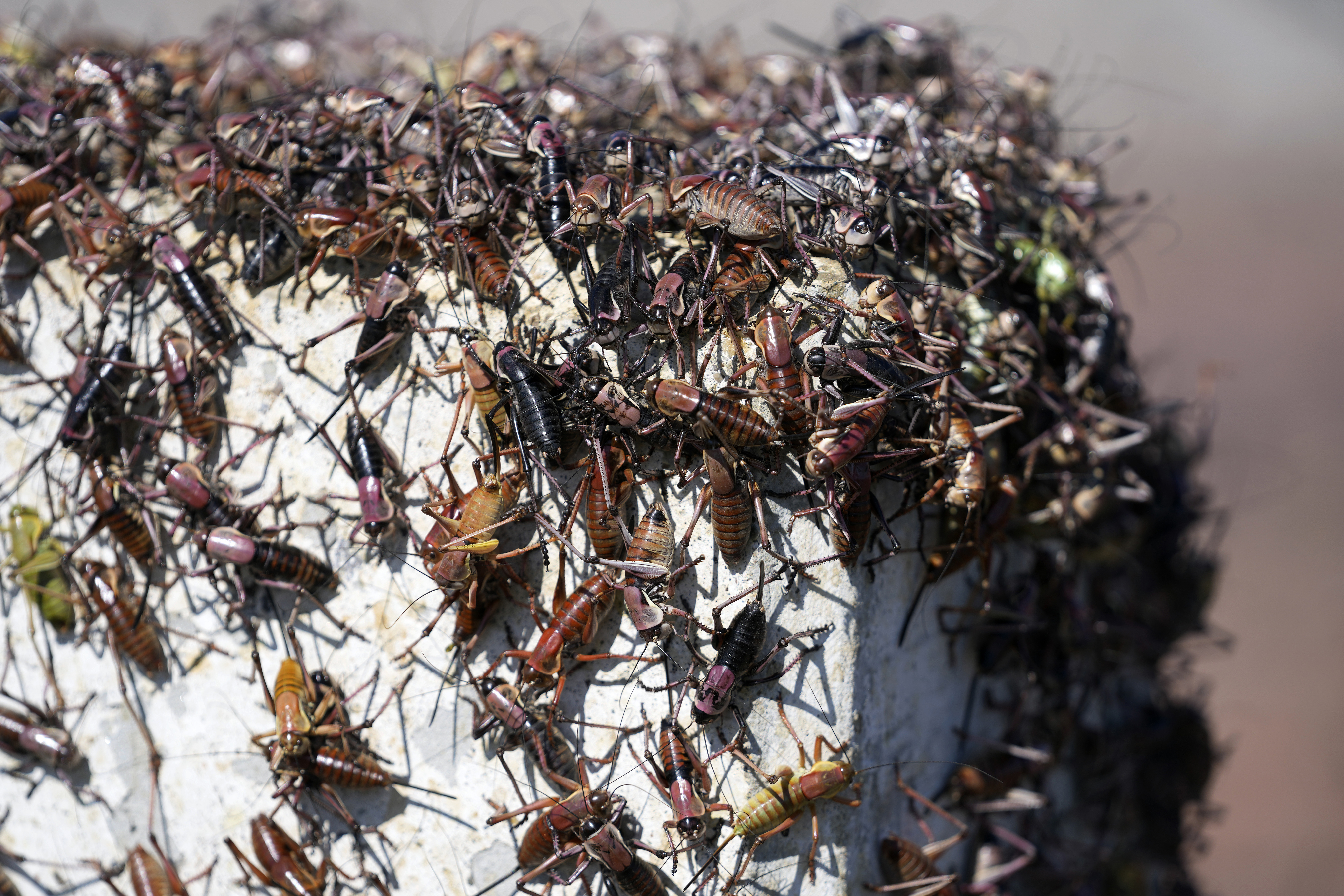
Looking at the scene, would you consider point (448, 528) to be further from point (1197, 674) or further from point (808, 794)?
point (1197, 674)

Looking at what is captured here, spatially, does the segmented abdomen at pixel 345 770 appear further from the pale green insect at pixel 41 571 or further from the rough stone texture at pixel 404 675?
the pale green insect at pixel 41 571

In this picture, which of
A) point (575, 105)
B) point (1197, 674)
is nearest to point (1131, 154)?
point (1197, 674)

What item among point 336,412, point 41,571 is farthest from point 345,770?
point 41,571

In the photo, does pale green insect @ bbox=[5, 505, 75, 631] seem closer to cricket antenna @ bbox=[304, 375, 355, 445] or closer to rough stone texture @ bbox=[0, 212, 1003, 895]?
rough stone texture @ bbox=[0, 212, 1003, 895]

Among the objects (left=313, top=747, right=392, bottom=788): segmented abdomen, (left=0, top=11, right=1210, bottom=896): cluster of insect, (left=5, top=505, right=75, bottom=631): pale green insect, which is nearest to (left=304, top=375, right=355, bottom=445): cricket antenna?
(left=0, top=11, right=1210, bottom=896): cluster of insect

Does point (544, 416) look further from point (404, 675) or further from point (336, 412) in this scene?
point (404, 675)
